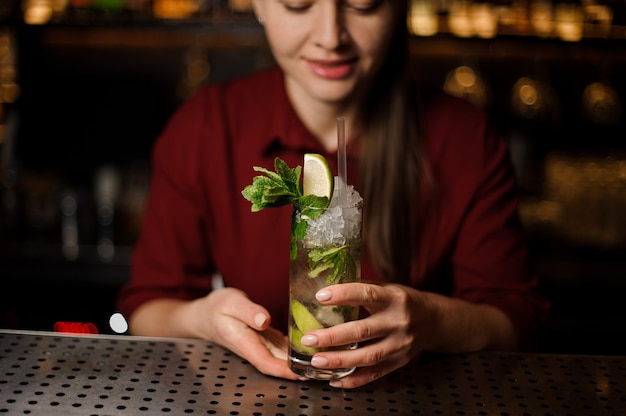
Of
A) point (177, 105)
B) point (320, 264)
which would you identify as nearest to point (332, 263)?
point (320, 264)

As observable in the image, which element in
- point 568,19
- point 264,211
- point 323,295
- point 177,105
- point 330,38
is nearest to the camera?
point 323,295

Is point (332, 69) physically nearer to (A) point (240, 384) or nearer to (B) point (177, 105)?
(A) point (240, 384)

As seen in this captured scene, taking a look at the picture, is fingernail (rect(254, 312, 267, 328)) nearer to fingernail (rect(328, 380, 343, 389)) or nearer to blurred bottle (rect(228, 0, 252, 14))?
fingernail (rect(328, 380, 343, 389))

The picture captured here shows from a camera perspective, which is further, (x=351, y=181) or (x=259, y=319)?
(x=351, y=181)

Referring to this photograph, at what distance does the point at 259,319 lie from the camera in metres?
1.30

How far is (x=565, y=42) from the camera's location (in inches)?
124

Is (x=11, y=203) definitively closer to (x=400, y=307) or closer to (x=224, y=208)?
(x=224, y=208)

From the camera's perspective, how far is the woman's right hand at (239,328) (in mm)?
1296

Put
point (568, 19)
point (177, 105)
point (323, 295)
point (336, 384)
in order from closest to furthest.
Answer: point (323, 295) → point (336, 384) → point (568, 19) → point (177, 105)

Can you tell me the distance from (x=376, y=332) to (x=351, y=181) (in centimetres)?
74

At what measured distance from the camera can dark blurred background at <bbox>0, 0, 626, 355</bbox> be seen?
3.23 m

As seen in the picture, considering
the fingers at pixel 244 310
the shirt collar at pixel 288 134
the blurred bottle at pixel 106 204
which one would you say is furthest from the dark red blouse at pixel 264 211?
the blurred bottle at pixel 106 204

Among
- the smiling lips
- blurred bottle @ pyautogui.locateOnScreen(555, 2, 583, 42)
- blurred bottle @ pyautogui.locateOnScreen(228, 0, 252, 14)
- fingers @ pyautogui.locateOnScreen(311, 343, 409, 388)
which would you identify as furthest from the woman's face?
blurred bottle @ pyautogui.locateOnScreen(555, 2, 583, 42)

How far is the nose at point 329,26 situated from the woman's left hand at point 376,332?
53cm
